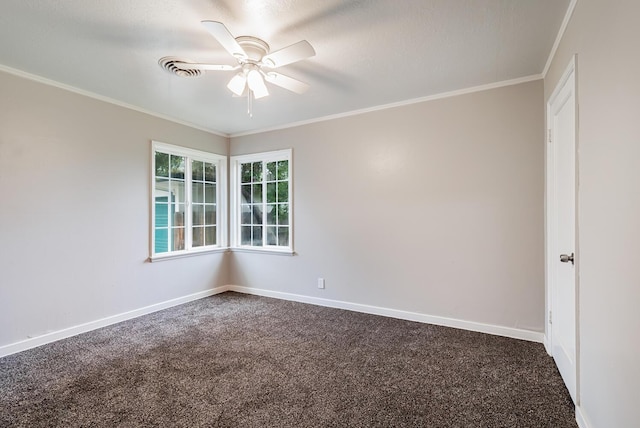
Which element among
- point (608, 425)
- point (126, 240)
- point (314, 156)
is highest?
point (314, 156)

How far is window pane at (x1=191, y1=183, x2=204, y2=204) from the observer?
4508 millimetres

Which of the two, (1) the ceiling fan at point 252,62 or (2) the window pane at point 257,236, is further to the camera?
(2) the window pane at point 257,236

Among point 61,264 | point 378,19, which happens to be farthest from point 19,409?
point 378,19

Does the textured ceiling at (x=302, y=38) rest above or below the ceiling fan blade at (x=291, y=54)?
above

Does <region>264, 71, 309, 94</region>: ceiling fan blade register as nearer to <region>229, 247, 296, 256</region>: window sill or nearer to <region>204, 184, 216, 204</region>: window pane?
<region>229, 247, 296, 256</region>: window sill

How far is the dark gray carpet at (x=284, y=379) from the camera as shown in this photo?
6.23 feet

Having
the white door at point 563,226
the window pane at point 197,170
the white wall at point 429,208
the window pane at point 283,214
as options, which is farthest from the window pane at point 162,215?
the white door at point 563,226

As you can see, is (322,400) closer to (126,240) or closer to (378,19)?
(378,19)

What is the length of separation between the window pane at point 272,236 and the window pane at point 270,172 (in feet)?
2.43

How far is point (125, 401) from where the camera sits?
2.06 metres

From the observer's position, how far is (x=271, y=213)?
15.4 ft

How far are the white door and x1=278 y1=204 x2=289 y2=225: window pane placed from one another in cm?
300

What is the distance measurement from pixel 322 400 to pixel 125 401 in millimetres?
1282

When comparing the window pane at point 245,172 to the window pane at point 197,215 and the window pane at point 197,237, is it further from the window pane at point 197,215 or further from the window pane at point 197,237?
the window pane at point 197,237
